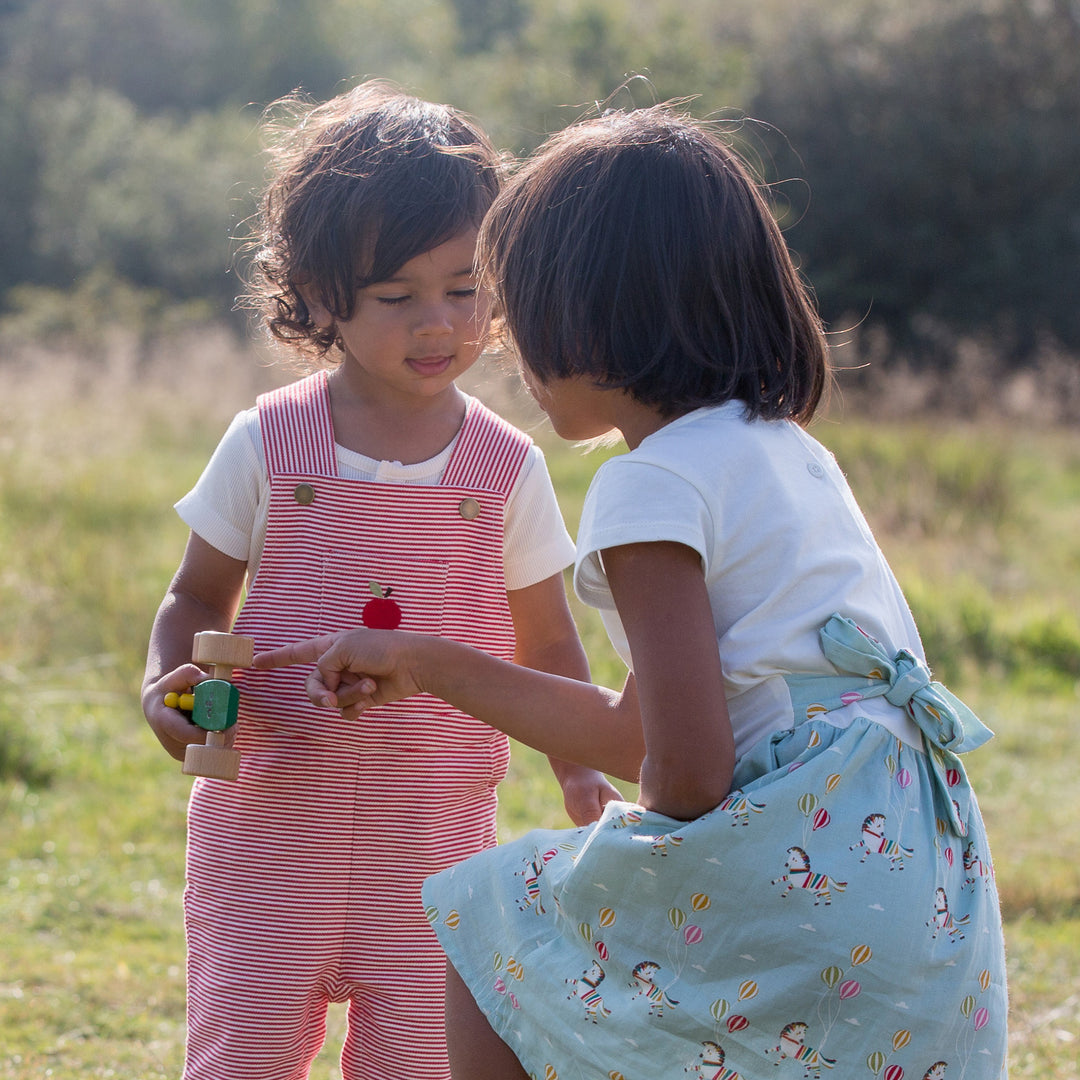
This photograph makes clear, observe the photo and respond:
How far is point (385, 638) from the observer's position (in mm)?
1464

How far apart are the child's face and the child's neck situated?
7cm

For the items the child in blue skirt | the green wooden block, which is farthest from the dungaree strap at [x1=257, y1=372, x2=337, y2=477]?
the child in blue skirt

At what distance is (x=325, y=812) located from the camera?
72.6 inches

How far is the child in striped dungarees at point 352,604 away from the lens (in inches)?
71.4

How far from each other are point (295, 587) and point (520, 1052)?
756 mm

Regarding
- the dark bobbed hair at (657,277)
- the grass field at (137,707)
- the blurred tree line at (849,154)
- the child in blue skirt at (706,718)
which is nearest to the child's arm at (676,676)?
the child in blue skirt at (706,718)

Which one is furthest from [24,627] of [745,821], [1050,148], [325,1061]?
[1050,148]

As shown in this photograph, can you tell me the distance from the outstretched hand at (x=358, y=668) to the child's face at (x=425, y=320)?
46 centimetres

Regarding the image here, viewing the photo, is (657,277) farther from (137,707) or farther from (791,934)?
(137,707)

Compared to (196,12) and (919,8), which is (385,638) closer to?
(919,8)

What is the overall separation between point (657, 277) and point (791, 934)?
0.67 meters

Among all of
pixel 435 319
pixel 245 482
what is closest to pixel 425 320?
pixel 435 319

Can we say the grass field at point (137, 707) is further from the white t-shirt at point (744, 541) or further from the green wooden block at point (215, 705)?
the white t-shirt at point (744, 541)

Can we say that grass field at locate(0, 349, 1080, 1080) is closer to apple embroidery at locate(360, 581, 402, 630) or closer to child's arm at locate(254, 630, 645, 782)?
apple embroidery at locate(360, 581, 402, 630)
